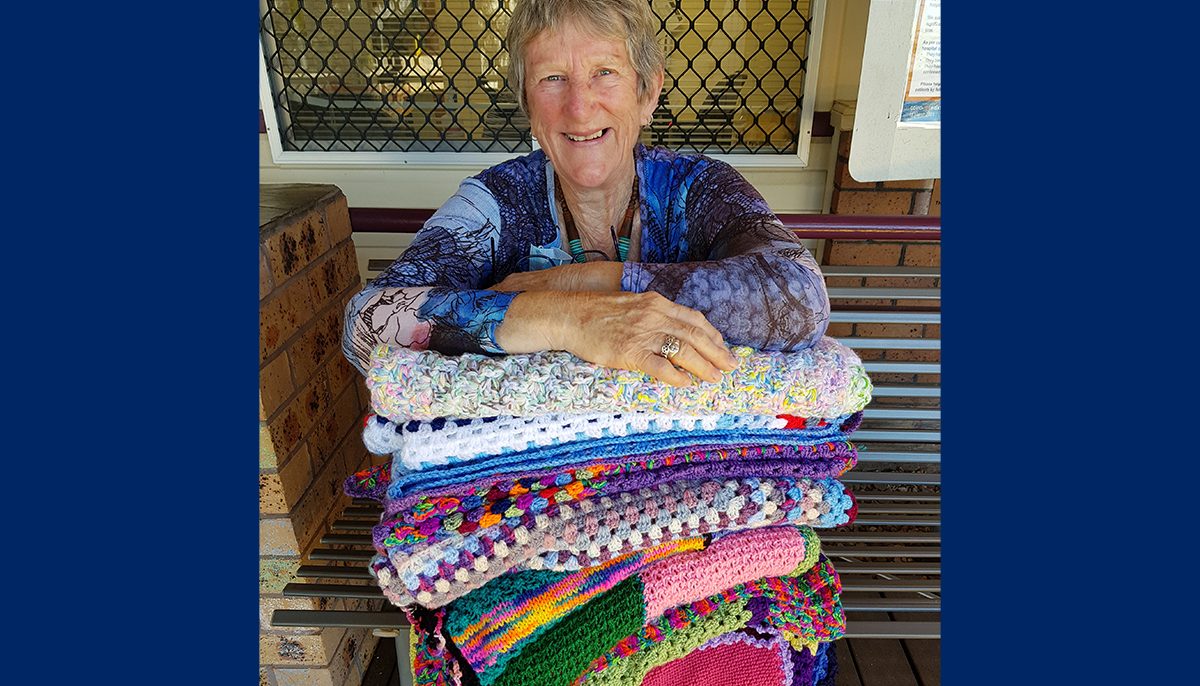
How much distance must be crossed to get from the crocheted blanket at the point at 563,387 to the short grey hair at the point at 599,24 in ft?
1.69

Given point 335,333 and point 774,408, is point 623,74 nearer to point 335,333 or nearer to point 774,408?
point 774,408

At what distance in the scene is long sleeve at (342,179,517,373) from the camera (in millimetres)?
882

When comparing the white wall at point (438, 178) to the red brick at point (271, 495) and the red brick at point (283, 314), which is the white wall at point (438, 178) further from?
the red brick at point (271, 495)

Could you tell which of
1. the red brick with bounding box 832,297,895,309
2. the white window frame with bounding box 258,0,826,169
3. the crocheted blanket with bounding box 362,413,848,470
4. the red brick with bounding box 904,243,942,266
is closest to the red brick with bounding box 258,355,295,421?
the crocheted blanket with bounding box 362,413,848,470

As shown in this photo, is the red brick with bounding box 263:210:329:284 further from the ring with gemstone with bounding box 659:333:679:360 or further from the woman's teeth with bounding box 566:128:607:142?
the ring with gemstone with bounding box 659:333:679:360

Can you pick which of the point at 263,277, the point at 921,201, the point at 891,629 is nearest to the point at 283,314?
the point at 263,277

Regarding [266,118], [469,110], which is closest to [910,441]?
[469,110]

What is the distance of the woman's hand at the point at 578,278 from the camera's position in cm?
92

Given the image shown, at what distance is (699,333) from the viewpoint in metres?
0.81

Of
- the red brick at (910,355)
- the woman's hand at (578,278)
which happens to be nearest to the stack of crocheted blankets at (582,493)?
the woman's hand at (578,278)

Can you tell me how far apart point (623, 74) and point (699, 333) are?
1.58 ft

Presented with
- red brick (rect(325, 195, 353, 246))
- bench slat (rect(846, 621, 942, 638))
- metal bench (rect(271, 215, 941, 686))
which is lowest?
bench slat (rect(846, 621, 942, 638))

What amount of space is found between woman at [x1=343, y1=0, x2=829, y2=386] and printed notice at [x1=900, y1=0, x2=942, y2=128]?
2.62 ft

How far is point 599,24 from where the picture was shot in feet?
3.35
